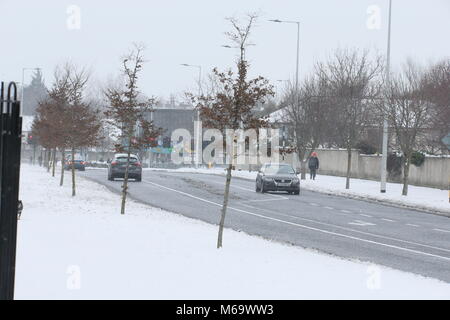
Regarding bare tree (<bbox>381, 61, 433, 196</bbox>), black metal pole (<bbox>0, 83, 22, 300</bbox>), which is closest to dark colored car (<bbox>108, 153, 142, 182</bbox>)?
bare tree (<bbox>381, 61, 433, 196</bbox>)

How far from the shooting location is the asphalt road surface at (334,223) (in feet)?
50.0

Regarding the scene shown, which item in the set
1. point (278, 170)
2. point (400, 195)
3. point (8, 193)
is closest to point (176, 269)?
point (8, 193)

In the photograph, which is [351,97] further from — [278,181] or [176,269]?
[176,269]

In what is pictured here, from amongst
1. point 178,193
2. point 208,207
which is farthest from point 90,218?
point 178,193

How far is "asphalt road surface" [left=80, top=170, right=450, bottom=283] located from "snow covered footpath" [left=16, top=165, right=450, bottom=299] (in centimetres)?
170

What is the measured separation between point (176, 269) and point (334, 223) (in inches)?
472

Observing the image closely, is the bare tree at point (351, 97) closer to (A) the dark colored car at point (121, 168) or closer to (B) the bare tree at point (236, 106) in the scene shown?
(A) the dark colored car at point (121, 168)

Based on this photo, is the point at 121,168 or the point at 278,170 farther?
the point at 121,168

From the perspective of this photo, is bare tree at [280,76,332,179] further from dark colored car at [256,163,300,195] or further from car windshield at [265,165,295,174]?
dark colored car at [256,163,300,195]

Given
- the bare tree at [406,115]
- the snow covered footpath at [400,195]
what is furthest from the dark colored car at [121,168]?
the bare tree at [406,115]

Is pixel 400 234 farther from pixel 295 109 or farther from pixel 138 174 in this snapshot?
pixel 295 109

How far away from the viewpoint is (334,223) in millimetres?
21812
